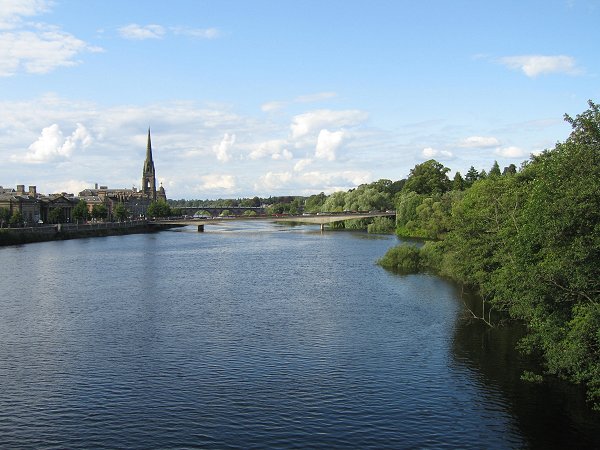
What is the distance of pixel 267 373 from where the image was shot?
30.6 m

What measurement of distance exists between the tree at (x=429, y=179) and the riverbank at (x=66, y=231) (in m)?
73.0

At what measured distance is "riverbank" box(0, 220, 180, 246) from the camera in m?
114

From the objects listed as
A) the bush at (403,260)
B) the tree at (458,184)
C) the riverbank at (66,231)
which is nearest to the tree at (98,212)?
the riverbank at (66,231)

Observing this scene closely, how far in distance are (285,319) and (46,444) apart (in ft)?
70.3

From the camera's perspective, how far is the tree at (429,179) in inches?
5889

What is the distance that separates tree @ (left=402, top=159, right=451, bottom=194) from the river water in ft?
315

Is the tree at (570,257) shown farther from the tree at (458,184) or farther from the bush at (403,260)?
the tree at (458,184)

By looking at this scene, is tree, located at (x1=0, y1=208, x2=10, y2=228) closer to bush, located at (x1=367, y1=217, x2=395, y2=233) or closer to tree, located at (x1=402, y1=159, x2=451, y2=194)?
bush, located at (x1=367, y1=217, x2=395, y2=233)

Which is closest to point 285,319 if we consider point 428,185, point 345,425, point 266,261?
point 345,425

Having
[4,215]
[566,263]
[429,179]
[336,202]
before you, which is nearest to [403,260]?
[566,263]

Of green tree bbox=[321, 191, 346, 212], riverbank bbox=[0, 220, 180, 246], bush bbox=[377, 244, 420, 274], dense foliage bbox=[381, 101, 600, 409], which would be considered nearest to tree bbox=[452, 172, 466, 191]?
green tree bbox=[321, 191, 346, 212]

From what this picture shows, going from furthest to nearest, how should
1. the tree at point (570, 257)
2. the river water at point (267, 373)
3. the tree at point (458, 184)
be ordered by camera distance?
the tree at point (458, 184), the tree at point (570, 257), the river water at point (267, 373)

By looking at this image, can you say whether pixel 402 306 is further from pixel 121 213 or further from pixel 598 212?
pixel 121 213

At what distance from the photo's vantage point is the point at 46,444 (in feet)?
75.6
